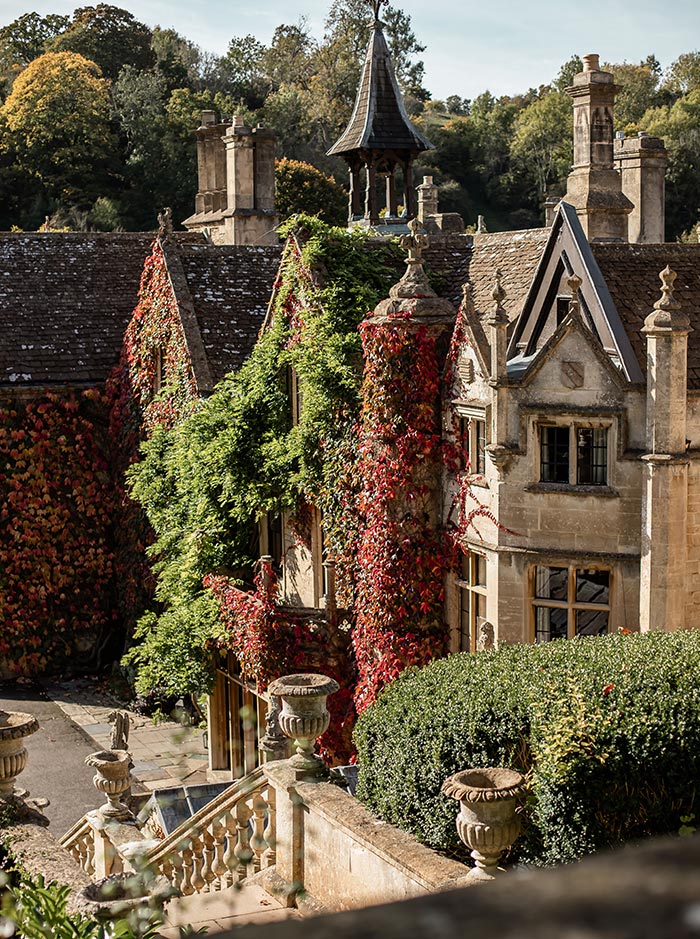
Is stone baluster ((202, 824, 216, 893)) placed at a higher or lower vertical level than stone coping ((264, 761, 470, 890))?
lower

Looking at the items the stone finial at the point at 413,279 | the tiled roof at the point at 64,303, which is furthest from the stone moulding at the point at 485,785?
the tiled roof at the point at 64,303

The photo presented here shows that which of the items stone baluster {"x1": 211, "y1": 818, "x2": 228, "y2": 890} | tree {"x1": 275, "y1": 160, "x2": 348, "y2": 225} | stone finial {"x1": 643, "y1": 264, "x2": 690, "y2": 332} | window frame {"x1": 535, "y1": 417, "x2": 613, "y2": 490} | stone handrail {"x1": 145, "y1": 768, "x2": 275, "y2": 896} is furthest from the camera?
tree {"x1": 275, "y1": 160, "x2": 348, "y2": 225}

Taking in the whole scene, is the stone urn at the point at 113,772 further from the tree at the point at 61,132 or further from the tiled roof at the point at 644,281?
the tree at the point at 61,132

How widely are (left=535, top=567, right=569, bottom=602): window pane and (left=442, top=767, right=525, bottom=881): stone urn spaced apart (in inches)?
254

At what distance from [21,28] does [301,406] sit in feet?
228

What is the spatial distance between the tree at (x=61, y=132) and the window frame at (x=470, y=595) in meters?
44.3

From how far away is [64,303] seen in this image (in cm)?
2611

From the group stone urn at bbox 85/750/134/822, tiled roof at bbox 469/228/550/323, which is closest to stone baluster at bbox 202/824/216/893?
stone urn at bbox 85/750/134/822

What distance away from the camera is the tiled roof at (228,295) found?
22062 mm

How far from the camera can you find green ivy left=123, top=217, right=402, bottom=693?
57.8 feet

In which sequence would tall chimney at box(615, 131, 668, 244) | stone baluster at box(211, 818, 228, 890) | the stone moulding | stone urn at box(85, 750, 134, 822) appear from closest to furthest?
the stone moulding → stone baluster at box(211, 818, 228, 890) → stone urn at box(85, 750, 134, 822) → tall chimney at box(615, 131, 668, 244)

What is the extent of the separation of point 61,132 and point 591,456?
49.0 meters

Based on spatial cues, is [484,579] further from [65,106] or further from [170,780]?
[65,106]

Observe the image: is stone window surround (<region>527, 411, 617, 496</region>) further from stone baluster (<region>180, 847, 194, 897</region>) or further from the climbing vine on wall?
the climbing vine on wall
